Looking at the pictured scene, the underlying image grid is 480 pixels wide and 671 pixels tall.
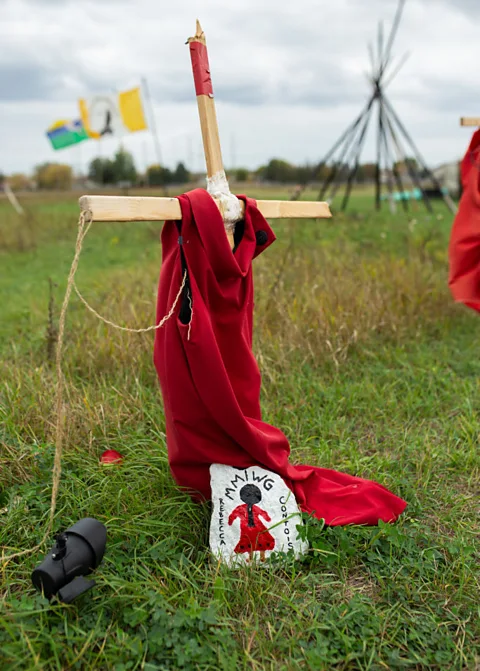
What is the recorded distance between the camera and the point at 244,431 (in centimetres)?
214

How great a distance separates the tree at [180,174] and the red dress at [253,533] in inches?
408

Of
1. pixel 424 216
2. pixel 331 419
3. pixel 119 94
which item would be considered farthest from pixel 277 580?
pixel 119 94

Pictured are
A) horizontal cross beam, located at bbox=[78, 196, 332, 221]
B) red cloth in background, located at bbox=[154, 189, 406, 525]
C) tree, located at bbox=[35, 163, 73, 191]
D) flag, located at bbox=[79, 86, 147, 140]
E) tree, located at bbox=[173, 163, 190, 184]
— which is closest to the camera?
horizontal cross beam, located at bbox=[78, 196, 332, 221]

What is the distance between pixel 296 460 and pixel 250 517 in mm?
719

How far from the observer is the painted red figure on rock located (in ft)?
6.93

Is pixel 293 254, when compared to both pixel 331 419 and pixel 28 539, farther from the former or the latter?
pixel 28 539

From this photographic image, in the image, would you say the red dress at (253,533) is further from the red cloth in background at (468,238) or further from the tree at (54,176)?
the tree at (54,176)

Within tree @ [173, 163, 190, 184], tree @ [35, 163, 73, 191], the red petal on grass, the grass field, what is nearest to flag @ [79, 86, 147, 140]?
tree @ [173, 163, 190, 184]

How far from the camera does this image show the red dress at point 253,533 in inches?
83.1

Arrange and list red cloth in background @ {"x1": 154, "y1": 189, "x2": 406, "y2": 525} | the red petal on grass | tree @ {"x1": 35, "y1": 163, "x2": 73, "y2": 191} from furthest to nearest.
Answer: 1. tree @ {"x1": 35, "y1": 163, "x2": 73, "y2": 191}
2. the red petal on grass
3. red cloth in background @ {"x1": 154, "y1": 189, "x2": 406, "y2": 525}

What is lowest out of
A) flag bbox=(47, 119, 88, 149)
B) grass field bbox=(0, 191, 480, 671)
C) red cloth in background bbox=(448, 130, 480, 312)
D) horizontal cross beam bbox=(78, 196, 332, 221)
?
grass field bbox=(0, 191, 480, 671)

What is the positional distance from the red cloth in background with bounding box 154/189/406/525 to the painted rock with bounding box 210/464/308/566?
0.17 feet

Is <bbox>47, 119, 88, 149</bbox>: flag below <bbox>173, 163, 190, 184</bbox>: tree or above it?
above

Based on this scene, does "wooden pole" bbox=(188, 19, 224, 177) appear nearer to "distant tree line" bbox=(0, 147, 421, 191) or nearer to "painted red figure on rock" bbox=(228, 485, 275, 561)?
"painted red figure on rock" bbox=(228, 485, 275, 561)
